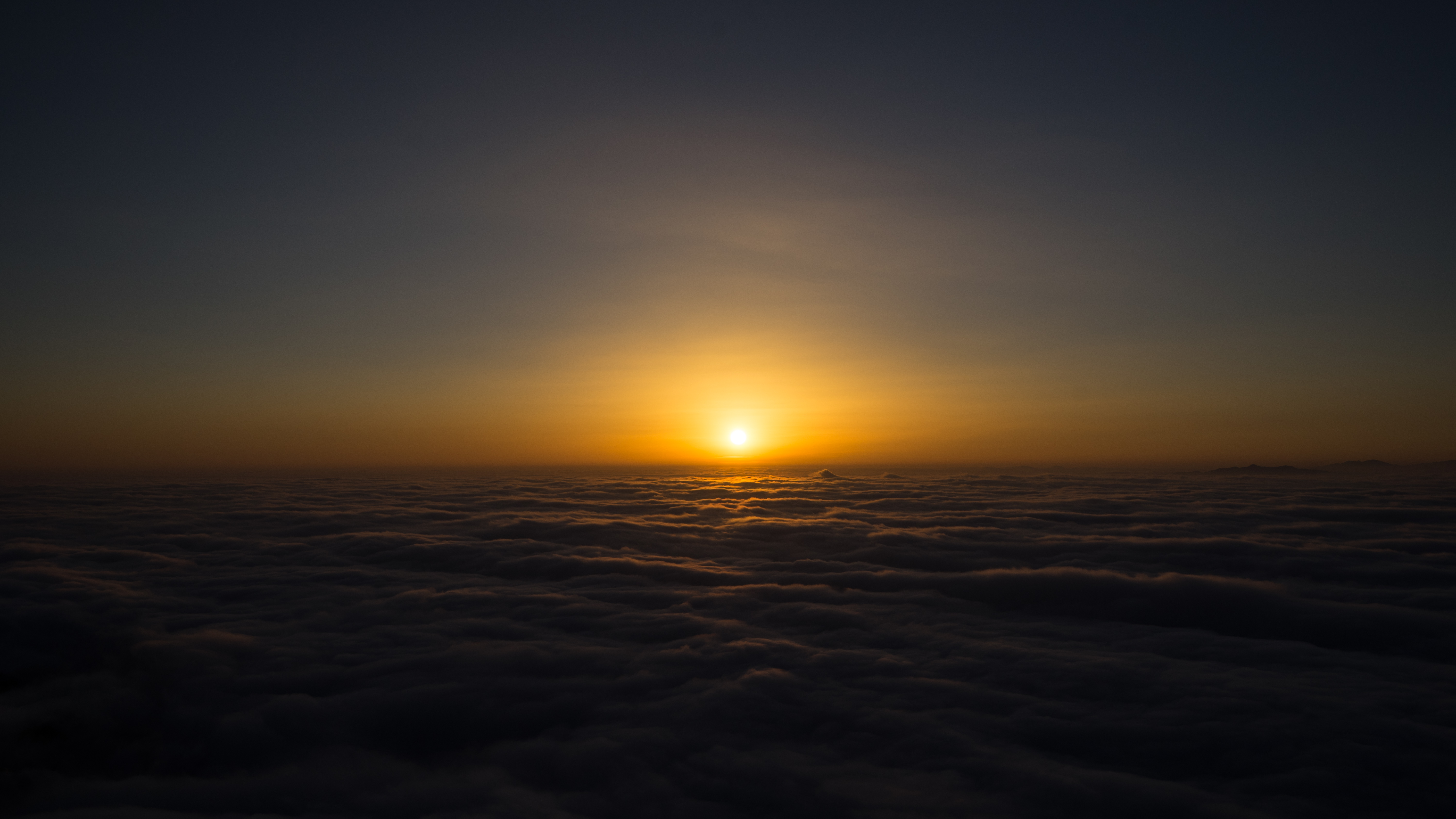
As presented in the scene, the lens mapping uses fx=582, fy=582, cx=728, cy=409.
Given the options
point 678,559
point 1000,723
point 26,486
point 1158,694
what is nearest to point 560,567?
point 678,559

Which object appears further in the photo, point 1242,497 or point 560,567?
point 1242,497

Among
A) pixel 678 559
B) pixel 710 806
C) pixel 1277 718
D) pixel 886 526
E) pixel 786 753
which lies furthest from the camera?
pixel 886 526

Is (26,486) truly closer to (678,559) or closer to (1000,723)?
(678,559)

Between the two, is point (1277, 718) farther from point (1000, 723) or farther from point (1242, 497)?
point (1242, 497)

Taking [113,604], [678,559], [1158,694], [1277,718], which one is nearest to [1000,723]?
[1158,694]

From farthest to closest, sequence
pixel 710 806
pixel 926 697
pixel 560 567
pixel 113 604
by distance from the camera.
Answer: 1. pixel 560 567
2. pixel 113 604
3. pixel 926 697
4. pixel 710 806

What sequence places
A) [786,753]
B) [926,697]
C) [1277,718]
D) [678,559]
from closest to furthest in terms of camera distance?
1. [786,753]
2. [1277,718]
3. [926,697]
4. [678,559]

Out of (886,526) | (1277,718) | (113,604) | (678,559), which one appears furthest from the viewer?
(886,526)

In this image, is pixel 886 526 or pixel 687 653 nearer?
pixel 687 653

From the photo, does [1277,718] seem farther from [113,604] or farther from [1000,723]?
[113,604]
